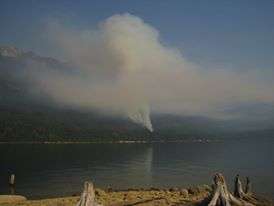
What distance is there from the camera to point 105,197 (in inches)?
1832

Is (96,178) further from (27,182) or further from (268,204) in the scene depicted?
(268,204)

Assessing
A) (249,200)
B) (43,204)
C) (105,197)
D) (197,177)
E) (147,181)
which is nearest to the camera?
(249,200)

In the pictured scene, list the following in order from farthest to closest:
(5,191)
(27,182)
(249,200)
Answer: (27,182) < (5,191) < (249,200)

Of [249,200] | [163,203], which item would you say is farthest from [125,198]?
[249,200]

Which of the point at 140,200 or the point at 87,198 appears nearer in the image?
the point at 87,198

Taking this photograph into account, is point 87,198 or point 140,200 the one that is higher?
point 87,198

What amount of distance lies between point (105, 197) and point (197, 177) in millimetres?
71339

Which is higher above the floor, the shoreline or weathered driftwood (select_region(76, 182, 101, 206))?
weathered driftwood (select_region(76, 182, 101, 206))

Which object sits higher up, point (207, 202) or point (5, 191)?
point (207, 202)

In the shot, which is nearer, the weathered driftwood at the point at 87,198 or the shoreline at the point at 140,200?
the weathered driftwood at the point at 87,198

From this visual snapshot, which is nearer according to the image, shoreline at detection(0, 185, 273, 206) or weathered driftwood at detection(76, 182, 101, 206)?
weathered driftwood at detection(76, 182, 101, 206)

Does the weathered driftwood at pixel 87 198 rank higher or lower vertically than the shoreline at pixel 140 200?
higher

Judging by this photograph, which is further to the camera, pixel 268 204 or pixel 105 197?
pixel 105 197

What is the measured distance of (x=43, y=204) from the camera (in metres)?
43.1
